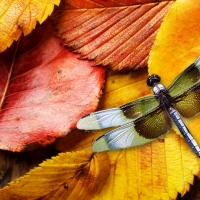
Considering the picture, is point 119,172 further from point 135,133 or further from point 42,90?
point 42,90

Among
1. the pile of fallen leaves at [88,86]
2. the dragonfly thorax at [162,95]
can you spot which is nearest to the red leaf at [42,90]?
the pile of fallen leaves at [88,86]

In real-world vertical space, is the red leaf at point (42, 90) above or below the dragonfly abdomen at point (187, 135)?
above

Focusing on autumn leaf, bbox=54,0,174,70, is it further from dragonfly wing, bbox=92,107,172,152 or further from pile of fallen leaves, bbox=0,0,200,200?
dragonfly wing, bbox=92,107,172,152

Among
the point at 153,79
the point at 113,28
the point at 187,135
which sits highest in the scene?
the point at 113,28

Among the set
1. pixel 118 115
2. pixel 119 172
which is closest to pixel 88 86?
pixel 118 115

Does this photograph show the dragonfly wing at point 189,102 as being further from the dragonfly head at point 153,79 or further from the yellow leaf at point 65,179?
the yellow leaf at point 65,179

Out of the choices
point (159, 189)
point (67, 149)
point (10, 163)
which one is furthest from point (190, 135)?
point (10, 163)

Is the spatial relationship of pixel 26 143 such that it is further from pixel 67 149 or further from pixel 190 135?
pixel 190 135
